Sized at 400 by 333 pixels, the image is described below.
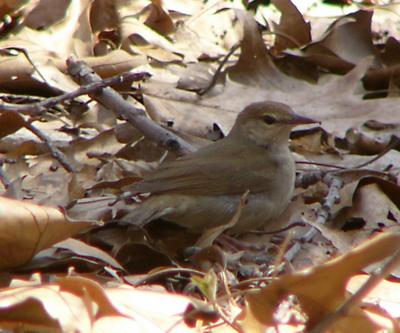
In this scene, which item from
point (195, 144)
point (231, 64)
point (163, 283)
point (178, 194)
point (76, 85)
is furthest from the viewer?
point (231, 64)

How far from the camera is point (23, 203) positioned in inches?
172

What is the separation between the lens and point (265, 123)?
7129mm

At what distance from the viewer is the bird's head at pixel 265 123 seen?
7.01m

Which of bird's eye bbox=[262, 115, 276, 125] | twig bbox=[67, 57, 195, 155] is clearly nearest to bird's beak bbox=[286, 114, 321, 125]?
bird's eye bbox=[262, 115, 276, 125]

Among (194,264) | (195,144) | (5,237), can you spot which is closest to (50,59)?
(195,144)

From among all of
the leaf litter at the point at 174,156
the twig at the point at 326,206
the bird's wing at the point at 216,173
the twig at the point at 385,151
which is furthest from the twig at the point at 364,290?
the twig at the point at 385,151

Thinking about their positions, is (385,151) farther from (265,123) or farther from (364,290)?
(364,290)

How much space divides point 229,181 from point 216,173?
4.5 inches

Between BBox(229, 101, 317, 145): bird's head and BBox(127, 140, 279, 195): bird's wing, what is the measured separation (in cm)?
19

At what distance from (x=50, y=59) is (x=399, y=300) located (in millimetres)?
4126

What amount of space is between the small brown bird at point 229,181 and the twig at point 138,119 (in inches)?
8.4

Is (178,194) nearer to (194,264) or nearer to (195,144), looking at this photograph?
(195,144)

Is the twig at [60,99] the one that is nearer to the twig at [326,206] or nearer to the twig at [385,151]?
the twig at [326,206]

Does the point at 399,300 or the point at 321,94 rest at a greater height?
the point at 399,300
